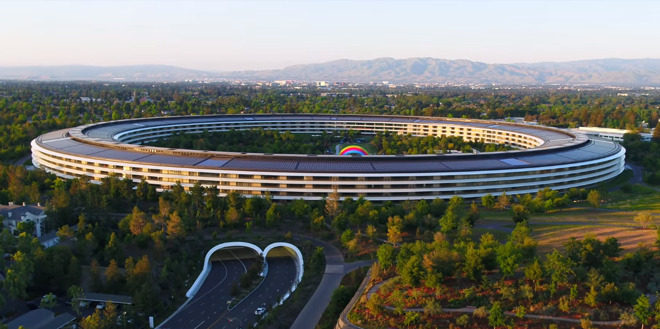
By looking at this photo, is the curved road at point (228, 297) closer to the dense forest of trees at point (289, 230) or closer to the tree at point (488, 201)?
the dense forest of trees at point (289, 230)

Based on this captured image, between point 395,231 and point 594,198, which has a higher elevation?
point 594,198

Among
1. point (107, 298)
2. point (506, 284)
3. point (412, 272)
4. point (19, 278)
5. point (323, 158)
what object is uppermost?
point (323, 158)

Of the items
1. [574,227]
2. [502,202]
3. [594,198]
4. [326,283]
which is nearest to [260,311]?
[326,283]

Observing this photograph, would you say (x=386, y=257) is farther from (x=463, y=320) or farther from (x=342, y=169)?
(x=342, y=169)

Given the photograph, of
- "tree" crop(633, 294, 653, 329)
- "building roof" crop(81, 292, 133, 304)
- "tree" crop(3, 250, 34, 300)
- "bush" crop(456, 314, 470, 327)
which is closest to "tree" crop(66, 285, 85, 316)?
"building roof" crop(81, 292, 133, 304)

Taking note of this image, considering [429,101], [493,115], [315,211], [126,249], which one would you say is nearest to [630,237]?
[315,211]

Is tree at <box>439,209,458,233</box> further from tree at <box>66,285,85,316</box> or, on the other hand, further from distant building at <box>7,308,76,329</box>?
distant building at <box>7,308,76,329</box>
